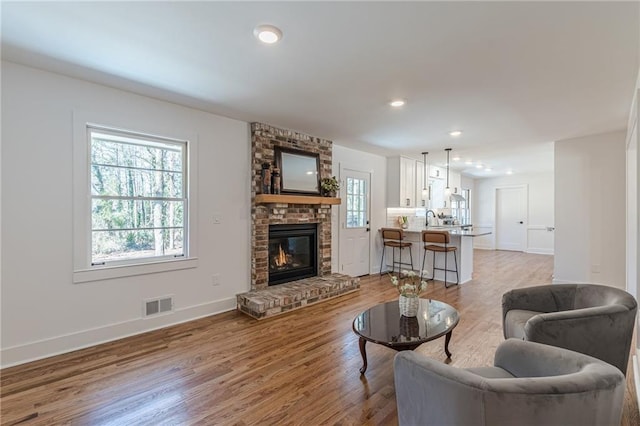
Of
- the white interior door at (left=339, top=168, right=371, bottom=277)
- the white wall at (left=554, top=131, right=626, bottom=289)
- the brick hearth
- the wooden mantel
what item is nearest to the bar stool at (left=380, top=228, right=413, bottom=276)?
the white interior door at (left=339, top=168, right=371, bottom=277)

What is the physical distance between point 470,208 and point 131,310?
33.6 ft

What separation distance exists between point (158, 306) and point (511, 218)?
1028cm

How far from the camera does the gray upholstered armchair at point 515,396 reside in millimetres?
1045

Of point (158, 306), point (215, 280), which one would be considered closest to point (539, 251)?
point (215, 280)

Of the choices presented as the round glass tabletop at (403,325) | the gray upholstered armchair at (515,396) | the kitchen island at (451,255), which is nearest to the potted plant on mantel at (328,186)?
the kitchen island at (451,255)

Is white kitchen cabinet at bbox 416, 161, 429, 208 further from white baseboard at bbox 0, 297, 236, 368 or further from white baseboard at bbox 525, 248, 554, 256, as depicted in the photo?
white baseboard at bbox 0, 297, 236, 368

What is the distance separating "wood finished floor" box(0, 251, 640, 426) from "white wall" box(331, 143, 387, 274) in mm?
2197

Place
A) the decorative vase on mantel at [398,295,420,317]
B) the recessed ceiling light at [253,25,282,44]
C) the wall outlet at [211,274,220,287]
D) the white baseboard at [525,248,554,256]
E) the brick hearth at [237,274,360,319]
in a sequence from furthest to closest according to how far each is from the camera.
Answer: the white baseboard at [525,248,554,256]
the wall outlet at [211,274,220,287]
the brick hearth at [237,274,360,319]
the decorative vase on mantel at [398,295,420,317]
the recessed ceiling light at [253,25,282,44]

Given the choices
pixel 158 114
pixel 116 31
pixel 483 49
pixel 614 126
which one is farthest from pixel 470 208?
pixel 116 31

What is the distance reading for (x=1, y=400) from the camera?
2.09 m

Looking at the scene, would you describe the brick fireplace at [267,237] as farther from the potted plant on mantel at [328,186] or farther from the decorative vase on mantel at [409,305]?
the decorative vase on mantel at [409,305]

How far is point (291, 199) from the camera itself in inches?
171

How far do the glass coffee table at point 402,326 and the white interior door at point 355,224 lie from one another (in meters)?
2.86

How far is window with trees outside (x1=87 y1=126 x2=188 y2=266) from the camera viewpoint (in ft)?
10.0
